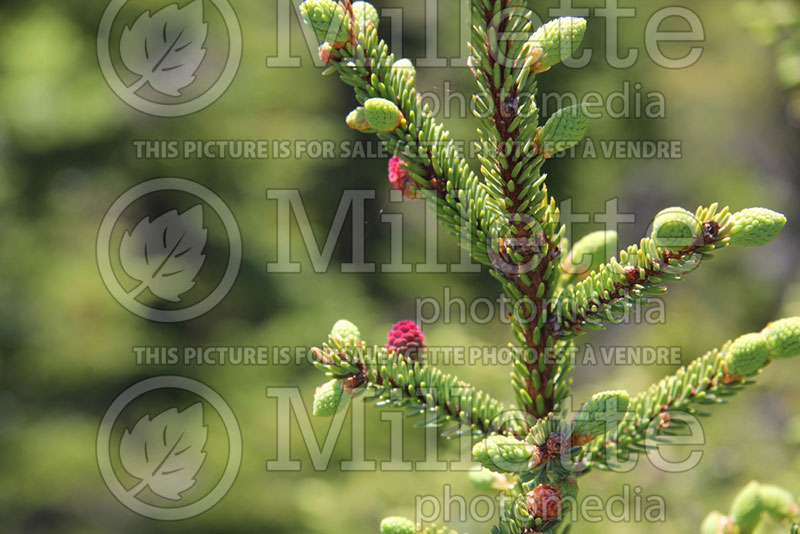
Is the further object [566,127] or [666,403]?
[666,403]

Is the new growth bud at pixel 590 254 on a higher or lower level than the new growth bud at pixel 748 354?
higher

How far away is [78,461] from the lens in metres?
4.51

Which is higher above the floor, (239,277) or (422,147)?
(422,147)

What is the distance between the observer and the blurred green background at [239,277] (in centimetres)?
395

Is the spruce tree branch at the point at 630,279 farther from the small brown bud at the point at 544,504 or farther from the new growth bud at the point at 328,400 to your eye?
the new growth bud at the point at 328,400

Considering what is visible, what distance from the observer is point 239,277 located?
525 centimetres

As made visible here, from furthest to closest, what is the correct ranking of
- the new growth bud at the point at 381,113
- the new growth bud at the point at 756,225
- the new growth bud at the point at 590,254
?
1. the new growth bud at the point at 590,254
2. the new growth bud at the point at 381,113
3. the new growth bud at the point at 756,225

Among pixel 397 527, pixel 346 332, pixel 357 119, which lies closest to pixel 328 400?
→ pixel 346 332

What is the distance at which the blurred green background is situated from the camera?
3951 millimetres

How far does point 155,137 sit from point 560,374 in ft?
13.7

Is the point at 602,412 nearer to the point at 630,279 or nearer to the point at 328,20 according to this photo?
the point at 630,279

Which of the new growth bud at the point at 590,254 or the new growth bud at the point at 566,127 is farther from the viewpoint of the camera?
the new growth bud at the point at 590,254

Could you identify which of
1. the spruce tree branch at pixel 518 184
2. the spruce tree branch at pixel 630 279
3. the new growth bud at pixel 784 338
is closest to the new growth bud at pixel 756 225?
the spruce tree branch at pixel 630 279

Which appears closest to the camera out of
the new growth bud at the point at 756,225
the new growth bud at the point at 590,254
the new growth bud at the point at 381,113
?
the new growth bud at the point at 756,225
